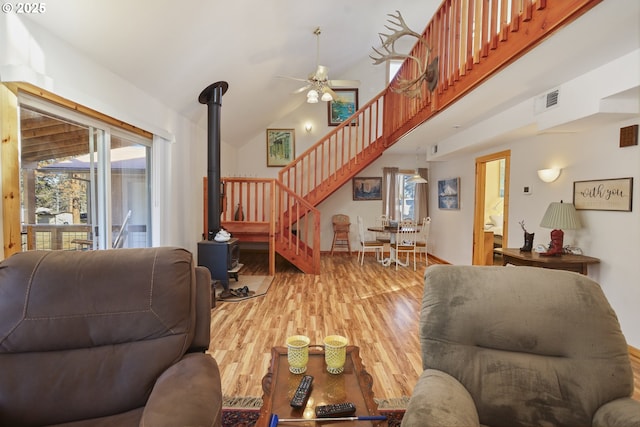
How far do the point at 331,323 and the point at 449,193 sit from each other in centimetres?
419

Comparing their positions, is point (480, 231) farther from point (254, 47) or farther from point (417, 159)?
point (254, 47)

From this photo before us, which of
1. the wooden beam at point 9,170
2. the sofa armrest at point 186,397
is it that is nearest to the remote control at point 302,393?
the sofa armrest at point 186,397

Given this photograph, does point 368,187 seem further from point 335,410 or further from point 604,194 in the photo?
point 335,410

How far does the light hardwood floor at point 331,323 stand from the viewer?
228 centimetres

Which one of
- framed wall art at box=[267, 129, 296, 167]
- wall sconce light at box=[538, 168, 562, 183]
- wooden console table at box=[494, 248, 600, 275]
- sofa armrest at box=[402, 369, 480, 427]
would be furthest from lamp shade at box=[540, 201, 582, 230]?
framed wall art at box=[267, 129, 296, 167]

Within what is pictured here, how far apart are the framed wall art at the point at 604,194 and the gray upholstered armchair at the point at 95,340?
345 cm

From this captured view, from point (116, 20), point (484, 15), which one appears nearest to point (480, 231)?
point (484, 15)

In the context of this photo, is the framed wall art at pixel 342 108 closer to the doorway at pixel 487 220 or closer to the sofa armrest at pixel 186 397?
the doorway at pixel 487 220

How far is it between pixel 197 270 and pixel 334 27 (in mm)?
4729

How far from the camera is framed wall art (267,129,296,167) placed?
24.4ft

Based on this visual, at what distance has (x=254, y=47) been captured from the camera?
405cm

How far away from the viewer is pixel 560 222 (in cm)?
304

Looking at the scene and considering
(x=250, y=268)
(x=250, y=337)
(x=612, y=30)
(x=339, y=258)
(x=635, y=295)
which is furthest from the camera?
(x=339, y=258)

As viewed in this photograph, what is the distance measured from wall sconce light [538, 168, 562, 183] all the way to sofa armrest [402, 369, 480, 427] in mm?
3252
